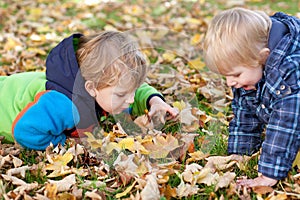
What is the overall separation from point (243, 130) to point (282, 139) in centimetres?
46

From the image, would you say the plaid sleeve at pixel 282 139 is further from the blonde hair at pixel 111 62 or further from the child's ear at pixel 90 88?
the child's ear at pixel 90 88

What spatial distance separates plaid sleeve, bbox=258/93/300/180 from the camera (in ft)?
7.84

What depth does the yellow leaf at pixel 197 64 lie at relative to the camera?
4.12 meters

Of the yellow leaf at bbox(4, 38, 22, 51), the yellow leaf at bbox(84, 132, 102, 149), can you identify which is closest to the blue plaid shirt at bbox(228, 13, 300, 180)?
the yellow leaf at bbox(84, 132, 102, 149)

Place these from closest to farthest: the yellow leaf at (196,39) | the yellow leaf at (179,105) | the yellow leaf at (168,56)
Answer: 1. the yellow leaf at (179,105)
2. the yellow leaf at (168,56)
3. the yellow leaf at (196,39)

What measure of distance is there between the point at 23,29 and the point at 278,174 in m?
3.87

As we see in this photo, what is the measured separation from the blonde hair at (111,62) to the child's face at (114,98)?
3 centimetres

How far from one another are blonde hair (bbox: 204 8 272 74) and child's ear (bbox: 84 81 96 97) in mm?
886

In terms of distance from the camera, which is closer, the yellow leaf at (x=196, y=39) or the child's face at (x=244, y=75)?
the child's face at (x=244, y=75)

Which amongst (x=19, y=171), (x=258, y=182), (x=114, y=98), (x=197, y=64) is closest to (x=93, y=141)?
(x=114, y=98)

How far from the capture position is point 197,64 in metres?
4.18

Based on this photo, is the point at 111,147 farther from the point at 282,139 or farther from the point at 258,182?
the point at 282,139

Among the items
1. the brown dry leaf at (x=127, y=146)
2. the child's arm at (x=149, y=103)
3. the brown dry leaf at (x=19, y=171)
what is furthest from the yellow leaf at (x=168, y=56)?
the brown dry leaf at (x=19, y=171)

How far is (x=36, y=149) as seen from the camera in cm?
294
